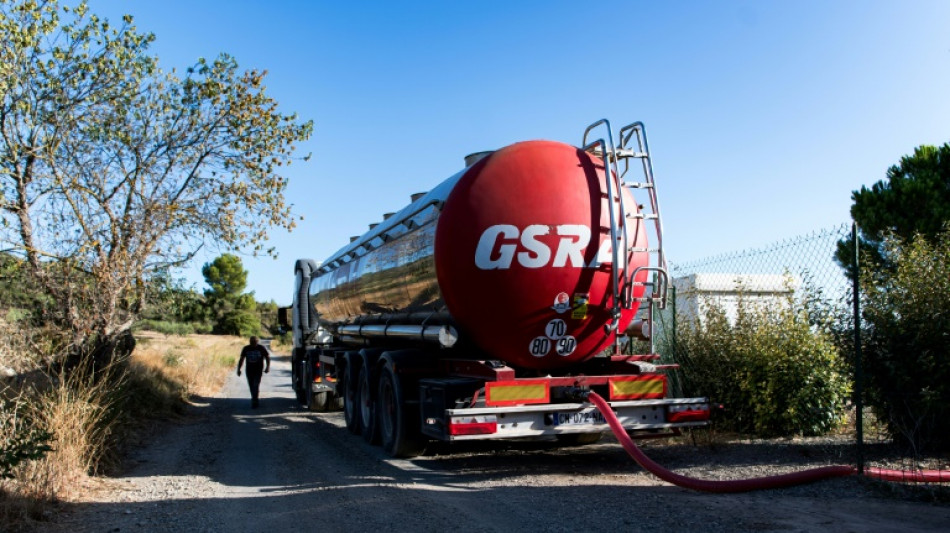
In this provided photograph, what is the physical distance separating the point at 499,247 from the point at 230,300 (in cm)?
7307

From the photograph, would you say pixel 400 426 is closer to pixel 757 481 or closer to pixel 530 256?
pixel 530 256

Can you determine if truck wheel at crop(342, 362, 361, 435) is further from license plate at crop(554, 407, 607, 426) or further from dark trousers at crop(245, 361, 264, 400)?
dark trousers at crop(245, 361, 264, 400)

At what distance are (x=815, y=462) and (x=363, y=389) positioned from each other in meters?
6.21

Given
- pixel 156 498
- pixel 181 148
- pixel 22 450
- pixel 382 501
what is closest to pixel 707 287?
pixel 382 501

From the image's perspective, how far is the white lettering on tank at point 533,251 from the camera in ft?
23.4

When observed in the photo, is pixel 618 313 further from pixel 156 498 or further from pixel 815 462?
pixel 156 498

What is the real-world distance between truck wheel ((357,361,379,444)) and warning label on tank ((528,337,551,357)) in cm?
347

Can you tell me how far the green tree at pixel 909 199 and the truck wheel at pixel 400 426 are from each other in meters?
11.1

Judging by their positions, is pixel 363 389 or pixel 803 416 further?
pixel 363 389

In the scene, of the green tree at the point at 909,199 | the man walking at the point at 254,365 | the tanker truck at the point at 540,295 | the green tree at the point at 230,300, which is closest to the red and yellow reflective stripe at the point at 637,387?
the tanker truck at the point at 540,295

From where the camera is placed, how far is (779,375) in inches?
341

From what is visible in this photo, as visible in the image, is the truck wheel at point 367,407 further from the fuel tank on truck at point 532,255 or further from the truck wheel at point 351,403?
the fuel tank on truck at point 532,255

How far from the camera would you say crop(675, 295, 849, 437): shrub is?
28.1ft

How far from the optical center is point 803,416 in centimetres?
856
